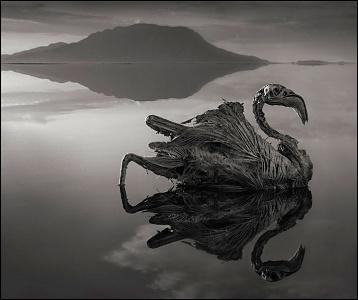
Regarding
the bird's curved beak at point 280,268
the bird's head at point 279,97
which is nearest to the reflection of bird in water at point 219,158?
the bird's head at point 279,97

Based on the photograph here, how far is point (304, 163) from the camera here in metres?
4.74

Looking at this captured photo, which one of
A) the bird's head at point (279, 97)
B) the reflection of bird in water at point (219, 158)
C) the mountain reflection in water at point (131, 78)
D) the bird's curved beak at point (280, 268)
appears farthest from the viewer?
the mountain reflection in water at point (131, 78)

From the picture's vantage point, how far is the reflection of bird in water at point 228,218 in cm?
337

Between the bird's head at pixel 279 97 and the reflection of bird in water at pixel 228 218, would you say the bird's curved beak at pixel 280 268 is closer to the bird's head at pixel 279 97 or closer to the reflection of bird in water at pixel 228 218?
the reflection of bird in water at pixel 228 218

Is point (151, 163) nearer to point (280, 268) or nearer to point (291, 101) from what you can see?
point (291, 101)

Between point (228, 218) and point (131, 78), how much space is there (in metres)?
8.46

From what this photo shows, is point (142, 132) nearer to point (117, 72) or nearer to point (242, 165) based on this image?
point (242, 165)

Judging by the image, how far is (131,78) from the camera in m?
12.2

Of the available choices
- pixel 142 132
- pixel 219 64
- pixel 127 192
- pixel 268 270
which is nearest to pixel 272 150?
pixel 127 192

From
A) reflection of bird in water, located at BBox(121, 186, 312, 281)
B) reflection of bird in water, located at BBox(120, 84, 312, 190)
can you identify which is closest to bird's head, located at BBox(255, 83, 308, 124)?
reflection of bird in water, located at BBox(120, 84, 312, 190)

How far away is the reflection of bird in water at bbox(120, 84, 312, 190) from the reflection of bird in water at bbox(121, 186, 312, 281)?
0.09 metres

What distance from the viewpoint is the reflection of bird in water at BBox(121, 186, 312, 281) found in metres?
3.37

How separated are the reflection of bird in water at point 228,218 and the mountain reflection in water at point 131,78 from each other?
4.75 meters

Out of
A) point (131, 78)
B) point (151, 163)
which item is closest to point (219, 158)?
point (151, 163)
